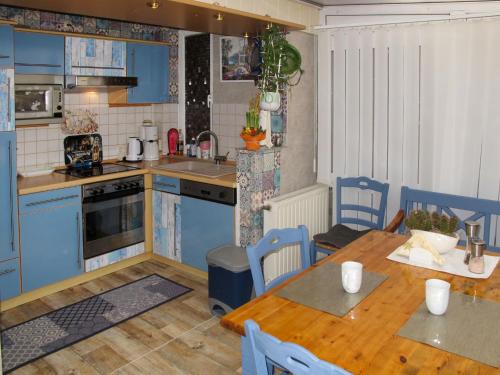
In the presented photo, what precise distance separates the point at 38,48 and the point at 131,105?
1207mm

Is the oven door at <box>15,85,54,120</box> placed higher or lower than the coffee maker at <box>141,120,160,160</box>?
higher

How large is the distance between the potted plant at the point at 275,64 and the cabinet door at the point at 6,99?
178 centimetres

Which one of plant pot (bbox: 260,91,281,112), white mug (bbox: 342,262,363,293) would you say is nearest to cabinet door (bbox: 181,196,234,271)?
plant pot (bbox: 260,91,281,112)

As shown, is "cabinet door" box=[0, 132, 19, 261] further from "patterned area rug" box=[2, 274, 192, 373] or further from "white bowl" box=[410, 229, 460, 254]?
"white bowl" box=[410, 229, 460, 254]

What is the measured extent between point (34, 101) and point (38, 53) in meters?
0.37

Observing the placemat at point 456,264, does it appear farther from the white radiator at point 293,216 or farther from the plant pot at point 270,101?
the plant pot at point 270,101

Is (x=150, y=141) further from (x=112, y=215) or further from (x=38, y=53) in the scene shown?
(x=38, y=53)

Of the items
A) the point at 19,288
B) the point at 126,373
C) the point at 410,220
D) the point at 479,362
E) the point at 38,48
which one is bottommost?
the point at 126,373

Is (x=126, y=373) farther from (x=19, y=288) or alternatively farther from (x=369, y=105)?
(x=369, y=105)

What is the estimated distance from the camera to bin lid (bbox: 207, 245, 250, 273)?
3447mm

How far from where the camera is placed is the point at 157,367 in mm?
2973

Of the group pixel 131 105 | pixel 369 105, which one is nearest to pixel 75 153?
pixel 131 105

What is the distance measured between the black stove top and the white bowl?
8.97 ft

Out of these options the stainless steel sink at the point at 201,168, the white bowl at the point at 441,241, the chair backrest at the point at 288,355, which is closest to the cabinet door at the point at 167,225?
the stainless steel sink at the point at 201,168
